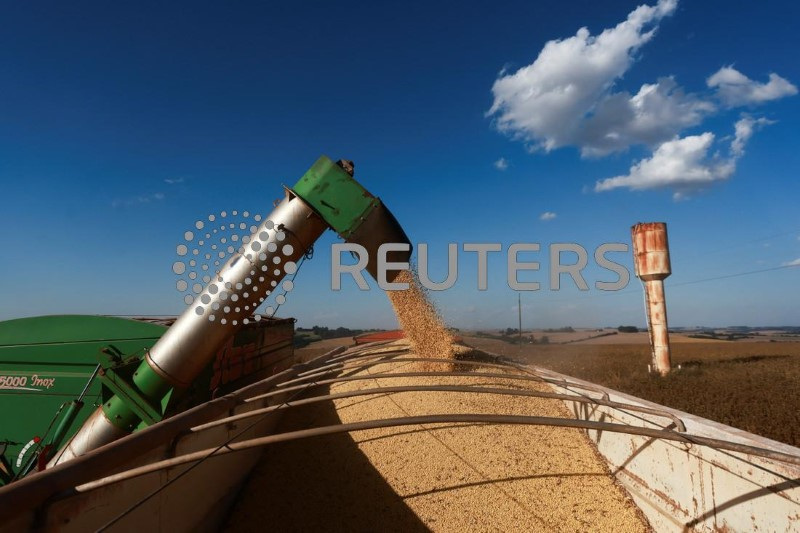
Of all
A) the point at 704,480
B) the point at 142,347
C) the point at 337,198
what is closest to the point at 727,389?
the point at 704,480

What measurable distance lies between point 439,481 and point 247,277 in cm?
260

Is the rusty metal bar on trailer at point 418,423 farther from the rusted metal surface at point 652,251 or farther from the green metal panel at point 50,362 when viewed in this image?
the rusted metal surface at point 652,251

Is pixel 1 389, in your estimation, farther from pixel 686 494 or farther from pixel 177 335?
pixel 686 494

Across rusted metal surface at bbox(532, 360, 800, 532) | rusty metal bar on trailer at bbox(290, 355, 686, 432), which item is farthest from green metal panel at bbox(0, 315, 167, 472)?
rusted metal surface at bbox(532, 360, 800, 532)

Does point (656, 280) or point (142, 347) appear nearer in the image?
point (142, 347)

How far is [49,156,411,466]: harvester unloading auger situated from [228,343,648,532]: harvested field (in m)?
1.41

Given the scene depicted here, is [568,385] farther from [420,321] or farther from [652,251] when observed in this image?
[652,251]

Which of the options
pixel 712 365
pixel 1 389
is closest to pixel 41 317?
pixel 1 389

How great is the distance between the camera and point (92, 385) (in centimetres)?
436

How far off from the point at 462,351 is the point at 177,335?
4.77 meters

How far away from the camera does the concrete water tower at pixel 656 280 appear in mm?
11984

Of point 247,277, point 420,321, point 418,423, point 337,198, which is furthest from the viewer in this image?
point 420,321

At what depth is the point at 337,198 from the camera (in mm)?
3834

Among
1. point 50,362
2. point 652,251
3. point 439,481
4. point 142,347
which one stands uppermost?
point 652,251
